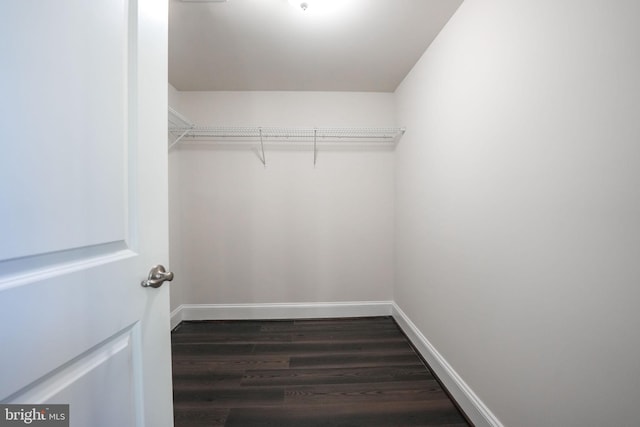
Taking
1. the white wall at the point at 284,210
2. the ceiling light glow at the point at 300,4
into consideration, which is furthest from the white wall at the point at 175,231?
the ceiling light glow at the point at 300,4

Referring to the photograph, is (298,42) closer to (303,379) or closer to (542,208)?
(542,208)

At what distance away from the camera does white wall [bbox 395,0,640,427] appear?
2.20ft

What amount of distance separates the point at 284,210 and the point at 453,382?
1855 mm

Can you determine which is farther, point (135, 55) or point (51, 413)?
point (135, 55)

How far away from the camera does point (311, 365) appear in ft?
5.54

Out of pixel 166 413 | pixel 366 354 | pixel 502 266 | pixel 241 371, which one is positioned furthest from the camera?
pixel 366 354

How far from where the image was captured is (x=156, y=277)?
71cm

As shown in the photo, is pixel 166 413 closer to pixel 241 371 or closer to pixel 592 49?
pixel 241 371

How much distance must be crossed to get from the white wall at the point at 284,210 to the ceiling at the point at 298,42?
8.6 inches

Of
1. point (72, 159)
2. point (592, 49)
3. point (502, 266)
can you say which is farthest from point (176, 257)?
point (592, 49)

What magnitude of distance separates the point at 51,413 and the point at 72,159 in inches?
21.0

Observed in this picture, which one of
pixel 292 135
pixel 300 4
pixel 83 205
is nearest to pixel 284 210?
pixel 292 135

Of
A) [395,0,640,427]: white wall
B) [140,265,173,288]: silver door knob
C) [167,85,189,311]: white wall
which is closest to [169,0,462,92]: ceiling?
[167,85,189,311]: white wall

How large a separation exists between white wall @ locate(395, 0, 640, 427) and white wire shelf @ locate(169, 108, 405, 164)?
80 centimetres
